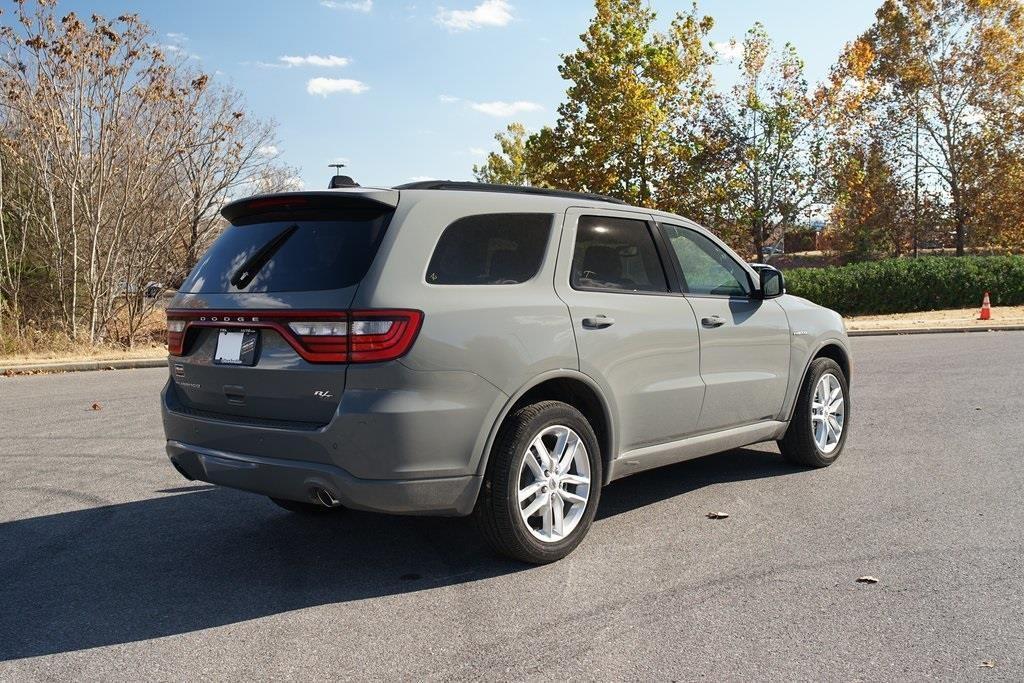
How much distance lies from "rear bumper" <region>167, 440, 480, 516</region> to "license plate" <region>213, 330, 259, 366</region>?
0.44 m

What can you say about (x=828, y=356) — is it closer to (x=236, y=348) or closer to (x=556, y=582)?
(x=556, y=582)

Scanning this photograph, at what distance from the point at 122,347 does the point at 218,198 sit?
5.79m

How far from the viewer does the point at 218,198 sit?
2314 centimetres

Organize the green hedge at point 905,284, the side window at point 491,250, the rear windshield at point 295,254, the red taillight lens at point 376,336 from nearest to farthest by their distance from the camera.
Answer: the red taillight lens at point 376,336 < the rear windshield at point 295,254 < the side window at point 491,250 < the green hedge at point 905,284

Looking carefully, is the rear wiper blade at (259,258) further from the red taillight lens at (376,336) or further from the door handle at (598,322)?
the door handle at (598,322)

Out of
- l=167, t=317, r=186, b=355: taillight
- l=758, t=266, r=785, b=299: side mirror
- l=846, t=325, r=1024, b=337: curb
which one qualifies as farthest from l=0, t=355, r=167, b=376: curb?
l=846, t=325, r=1024, b=337: curb

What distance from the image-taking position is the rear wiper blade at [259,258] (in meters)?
4.47

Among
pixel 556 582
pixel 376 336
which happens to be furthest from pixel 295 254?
pixel 556 582

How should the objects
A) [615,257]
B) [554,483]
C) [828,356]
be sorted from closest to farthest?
[554,483], [615,257], [828,356]

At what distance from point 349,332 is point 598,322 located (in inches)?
55.3

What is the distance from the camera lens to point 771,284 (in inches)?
241

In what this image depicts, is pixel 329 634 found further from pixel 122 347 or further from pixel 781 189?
pixel 781 189

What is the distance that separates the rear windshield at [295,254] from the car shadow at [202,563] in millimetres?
1403

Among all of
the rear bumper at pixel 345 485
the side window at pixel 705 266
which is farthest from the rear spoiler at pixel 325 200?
the side window at pixel 705 266
